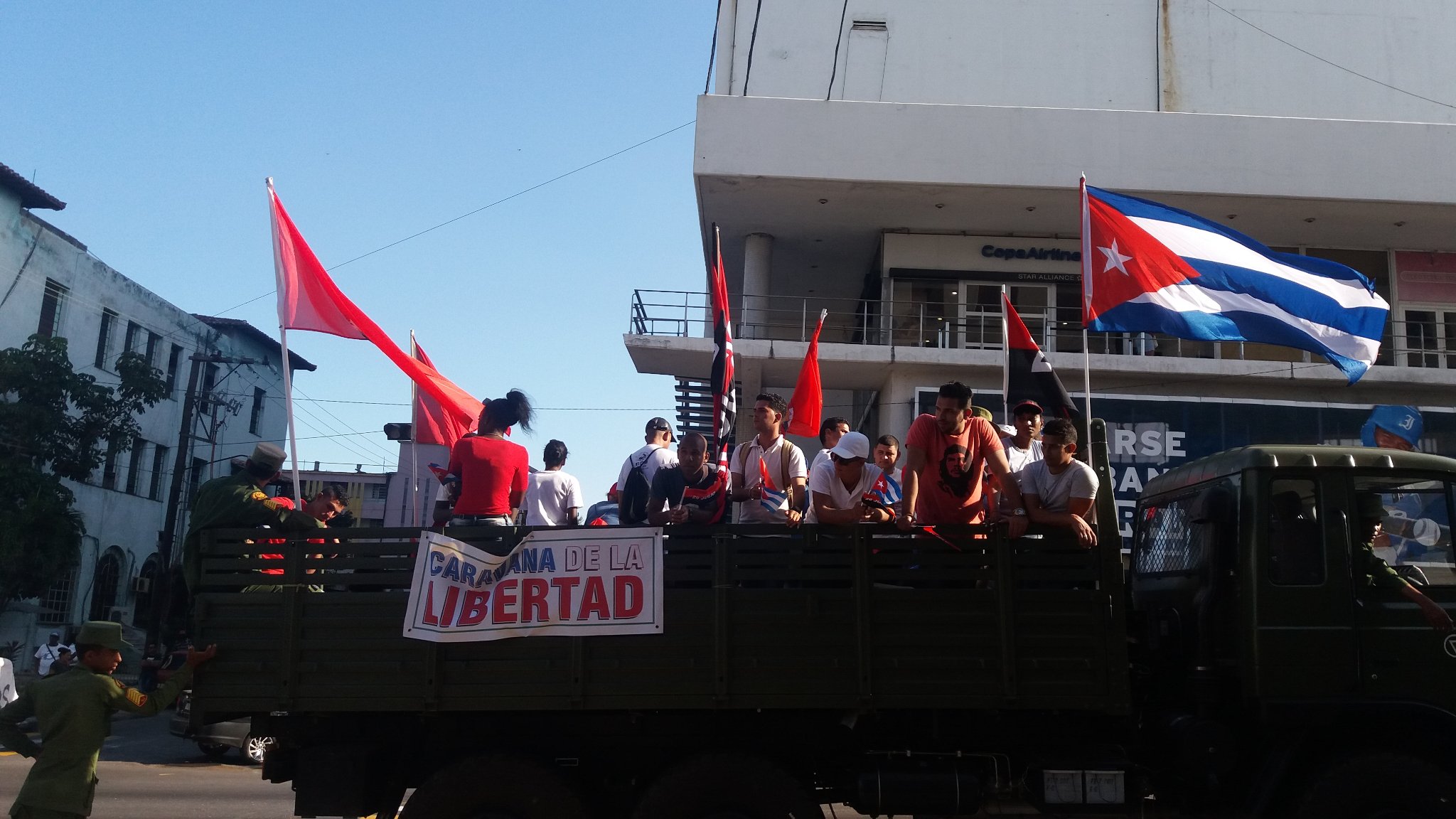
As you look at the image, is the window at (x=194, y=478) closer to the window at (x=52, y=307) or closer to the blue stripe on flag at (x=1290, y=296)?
the window at (x=52, y=307)

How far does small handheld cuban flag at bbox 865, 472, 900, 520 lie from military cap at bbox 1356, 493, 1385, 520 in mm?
2330

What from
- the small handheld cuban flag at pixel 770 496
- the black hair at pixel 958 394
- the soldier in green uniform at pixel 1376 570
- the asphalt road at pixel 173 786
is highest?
the black hair at pixel 958 394

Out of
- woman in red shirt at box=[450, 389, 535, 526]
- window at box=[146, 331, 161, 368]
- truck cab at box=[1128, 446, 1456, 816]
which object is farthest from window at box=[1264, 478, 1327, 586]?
window at box=[146, 331, 161, 368]

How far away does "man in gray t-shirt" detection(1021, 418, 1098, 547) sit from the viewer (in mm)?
5672

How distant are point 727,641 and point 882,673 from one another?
78 cm

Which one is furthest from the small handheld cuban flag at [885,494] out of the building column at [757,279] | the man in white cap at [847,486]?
the building column at [757,279]

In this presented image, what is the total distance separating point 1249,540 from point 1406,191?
Answer: 18160mm

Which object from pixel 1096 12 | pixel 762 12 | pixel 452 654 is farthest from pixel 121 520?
pixel 452 654

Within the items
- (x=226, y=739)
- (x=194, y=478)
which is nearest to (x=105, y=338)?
(x=194, y=478)

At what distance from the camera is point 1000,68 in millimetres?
25281

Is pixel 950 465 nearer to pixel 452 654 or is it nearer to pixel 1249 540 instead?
pixel 1249 540

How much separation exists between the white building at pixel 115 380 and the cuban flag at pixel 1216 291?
25.5 m

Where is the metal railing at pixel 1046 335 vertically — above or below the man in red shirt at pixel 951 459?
above

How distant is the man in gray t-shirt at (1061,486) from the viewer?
5.67m
